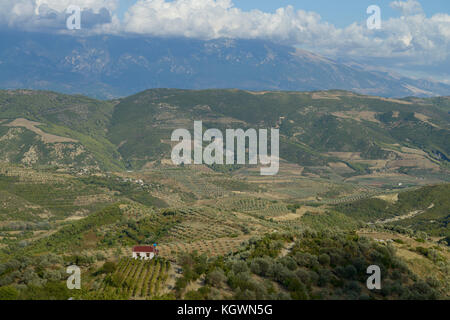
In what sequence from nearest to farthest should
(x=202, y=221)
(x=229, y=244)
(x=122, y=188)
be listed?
(x=229, y=244) → (x=202, y=221) → (x=122, y=188)

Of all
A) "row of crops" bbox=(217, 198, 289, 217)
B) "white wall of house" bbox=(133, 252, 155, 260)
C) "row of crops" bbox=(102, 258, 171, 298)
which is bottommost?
"row of crops" bbox=(217, 198, 289, 217)

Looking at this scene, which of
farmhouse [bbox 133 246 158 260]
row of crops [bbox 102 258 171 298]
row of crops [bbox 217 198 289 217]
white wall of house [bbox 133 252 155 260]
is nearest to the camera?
row of crops [bbox 102 258 171 298]

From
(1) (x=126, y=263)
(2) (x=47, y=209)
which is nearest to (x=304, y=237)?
(1) (x=126, y=263)

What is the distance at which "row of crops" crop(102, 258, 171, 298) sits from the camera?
31.0 metres

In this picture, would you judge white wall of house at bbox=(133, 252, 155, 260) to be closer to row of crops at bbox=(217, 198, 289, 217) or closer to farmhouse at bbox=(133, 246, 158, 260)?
farmhouse at bbox=(133, 246, 158, 260)

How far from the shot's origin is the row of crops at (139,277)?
102ft

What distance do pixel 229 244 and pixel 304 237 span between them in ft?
32.0

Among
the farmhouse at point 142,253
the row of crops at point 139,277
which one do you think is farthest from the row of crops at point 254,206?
the row of crops at point 139,277

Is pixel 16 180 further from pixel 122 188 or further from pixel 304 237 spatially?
pixel 304 237

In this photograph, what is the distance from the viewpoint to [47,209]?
112 m

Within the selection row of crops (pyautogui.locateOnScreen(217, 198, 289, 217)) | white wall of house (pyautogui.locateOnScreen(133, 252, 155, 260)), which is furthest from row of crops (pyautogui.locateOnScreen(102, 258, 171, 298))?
row of crops (pyautogui.locateOnScreen(217, 198, 289, 217))

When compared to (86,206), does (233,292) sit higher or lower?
higher
